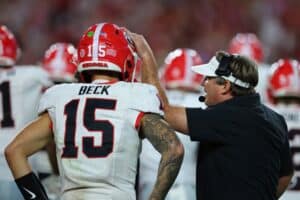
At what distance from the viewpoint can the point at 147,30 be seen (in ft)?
40.9

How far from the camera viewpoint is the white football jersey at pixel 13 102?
6.68 meters

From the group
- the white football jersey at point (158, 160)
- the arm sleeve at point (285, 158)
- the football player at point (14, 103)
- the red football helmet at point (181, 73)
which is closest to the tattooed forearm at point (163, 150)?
the arm sleeve at point (285, 158)

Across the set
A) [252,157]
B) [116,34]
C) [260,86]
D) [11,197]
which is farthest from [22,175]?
[260,86]

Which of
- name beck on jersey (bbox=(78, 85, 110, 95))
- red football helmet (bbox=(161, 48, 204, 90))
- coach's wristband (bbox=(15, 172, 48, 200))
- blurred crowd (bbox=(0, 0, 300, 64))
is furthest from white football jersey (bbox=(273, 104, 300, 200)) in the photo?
blurred crowd (bbox=(0, 0, 300, 64))

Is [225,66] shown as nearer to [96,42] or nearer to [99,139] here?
[96,42]

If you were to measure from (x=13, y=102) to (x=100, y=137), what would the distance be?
113 inches

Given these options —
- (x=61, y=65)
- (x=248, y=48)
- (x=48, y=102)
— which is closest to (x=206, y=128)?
(x=48, y=102)

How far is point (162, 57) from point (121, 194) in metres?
8.37

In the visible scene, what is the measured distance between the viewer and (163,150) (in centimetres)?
396

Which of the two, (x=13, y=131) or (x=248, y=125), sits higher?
(x=248, y=125)

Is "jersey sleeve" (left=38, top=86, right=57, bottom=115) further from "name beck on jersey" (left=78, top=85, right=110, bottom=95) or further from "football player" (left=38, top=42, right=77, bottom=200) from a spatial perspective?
"football player" (left=38, top=42, right=77, bottom=200)

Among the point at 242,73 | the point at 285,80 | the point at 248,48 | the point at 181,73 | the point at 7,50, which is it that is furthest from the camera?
the point at 248,48

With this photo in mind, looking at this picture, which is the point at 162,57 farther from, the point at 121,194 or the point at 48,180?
the point at 121,194

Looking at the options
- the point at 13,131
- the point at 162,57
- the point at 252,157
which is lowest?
the point at 162,57
